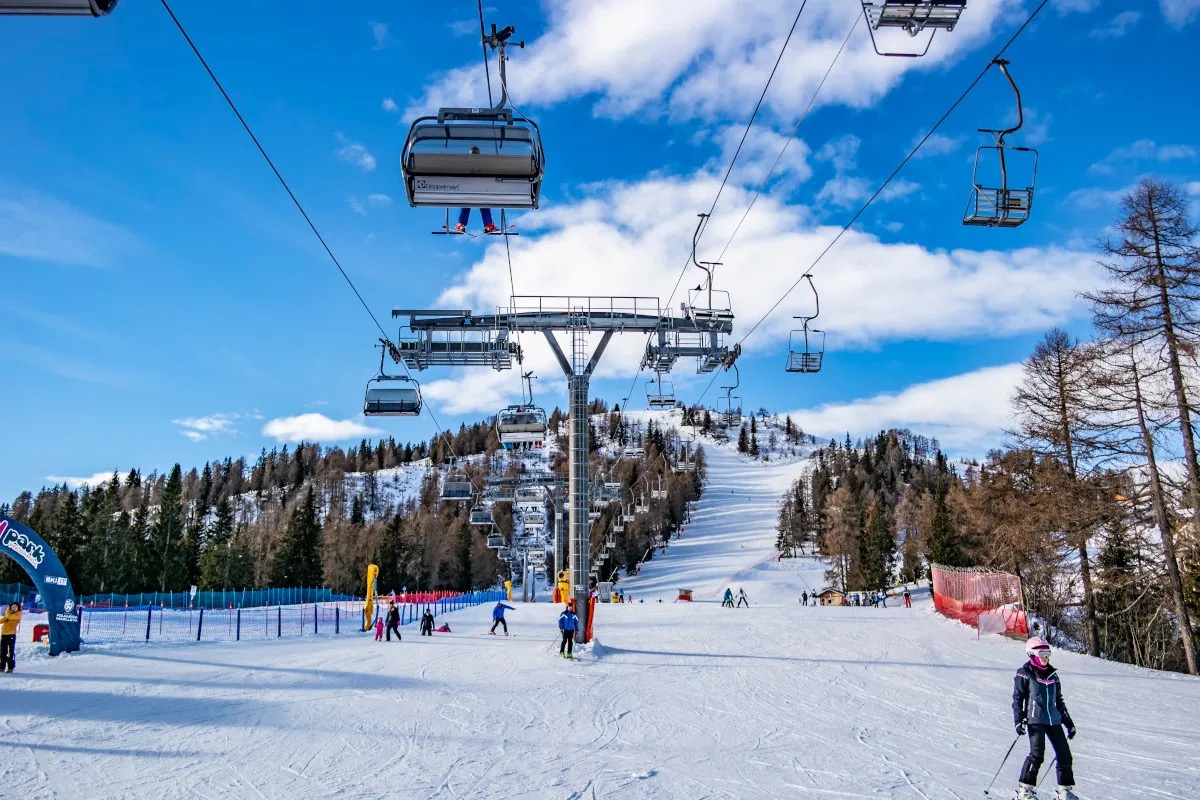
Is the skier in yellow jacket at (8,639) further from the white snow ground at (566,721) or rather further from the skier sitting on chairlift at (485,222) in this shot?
the skier sitting on chairlift at (485,222)

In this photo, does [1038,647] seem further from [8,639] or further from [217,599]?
[217,599]

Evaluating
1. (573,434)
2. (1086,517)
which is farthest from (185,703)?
(1086,517)

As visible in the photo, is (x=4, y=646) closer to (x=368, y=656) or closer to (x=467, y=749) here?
(x=368, y=656)

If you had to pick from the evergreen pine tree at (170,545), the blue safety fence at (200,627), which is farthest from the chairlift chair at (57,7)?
the evergreen pine tree at (170,545)

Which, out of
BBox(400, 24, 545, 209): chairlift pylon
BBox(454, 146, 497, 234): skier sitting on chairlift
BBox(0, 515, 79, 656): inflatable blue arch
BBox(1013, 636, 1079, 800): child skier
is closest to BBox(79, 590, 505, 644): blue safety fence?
BBox(0, 515, 79, 656): inflatable blue arch

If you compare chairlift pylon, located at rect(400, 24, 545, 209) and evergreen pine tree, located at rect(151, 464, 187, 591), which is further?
evergreen pine tree, located at rect(151, 464, 187, 591)

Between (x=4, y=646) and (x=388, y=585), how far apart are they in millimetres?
80364

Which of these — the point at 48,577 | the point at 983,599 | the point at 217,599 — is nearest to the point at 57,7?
the point at 48,577

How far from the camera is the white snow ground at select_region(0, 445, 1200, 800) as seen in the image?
27.3 ft

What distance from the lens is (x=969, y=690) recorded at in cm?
1517

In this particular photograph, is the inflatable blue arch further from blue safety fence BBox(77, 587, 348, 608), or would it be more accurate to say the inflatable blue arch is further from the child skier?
blue safety fence BBox(77, 587, 348, 608)

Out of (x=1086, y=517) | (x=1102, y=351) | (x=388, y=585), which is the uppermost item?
(x=1102, y=351)

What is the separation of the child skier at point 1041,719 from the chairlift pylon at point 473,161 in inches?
290

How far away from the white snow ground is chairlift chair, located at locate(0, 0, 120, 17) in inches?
267
